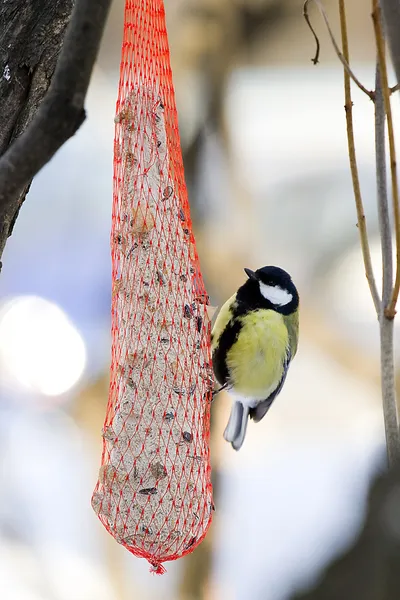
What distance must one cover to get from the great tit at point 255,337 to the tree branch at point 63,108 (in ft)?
3.34

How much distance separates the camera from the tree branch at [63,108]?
2.92 feet

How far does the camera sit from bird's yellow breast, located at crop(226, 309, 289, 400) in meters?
1.92

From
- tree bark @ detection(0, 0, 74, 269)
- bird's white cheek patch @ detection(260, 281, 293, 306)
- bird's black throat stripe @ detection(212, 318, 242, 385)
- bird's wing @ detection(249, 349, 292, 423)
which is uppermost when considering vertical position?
tree bark @ detection(0, 0, 74, 269)

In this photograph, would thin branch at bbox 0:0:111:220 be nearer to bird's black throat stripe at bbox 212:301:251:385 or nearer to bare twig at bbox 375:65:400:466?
bare twig at bbox 375:65:400:466

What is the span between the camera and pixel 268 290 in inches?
76.9

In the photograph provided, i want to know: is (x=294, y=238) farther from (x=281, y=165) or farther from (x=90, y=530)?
(x=90, y=530)

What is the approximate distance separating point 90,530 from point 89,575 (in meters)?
0.18

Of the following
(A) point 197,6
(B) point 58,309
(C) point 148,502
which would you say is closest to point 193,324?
(C) point 148,502

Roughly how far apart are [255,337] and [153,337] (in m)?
0.43

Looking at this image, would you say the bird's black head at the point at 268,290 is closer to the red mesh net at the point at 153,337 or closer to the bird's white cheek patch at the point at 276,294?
the bird's white cheek patch at the point at 276,294

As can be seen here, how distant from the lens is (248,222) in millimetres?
3637

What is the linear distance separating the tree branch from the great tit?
3.34 ft

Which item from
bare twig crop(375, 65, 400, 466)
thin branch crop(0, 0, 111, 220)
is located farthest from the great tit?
thin branch crop(0, 0, 111, 220)

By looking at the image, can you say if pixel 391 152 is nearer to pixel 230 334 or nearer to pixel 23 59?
pixel 23 59
